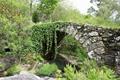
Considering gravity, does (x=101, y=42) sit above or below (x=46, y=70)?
above

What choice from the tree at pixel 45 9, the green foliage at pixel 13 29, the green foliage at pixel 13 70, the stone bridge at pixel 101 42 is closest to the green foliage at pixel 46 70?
the green foliage at pixel 13 70

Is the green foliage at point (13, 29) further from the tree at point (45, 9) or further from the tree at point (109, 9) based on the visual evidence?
the tree at point (109, 9)

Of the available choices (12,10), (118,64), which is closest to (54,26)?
(12,10)

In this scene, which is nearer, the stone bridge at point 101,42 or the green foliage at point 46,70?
the stone bridge at point 101,42

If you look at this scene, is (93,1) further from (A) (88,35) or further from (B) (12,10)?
(A) (88,35)

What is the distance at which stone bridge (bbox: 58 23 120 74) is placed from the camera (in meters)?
10.8

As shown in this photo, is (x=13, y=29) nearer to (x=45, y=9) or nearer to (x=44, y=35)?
(x=44, y=35)

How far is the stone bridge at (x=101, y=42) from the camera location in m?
10.8

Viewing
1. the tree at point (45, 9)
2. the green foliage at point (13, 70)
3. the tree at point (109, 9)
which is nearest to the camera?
the green foliage at point (13, 70)

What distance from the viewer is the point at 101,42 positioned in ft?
36.6

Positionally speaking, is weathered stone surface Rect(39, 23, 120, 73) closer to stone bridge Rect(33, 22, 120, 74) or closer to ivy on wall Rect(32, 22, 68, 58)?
stone bridge Rect(33, 22, 120, 74)

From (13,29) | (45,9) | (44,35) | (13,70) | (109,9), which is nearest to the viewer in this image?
(13,70)

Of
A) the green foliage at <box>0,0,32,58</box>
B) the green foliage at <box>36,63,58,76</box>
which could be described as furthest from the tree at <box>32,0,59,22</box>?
the green foliage at <box>36,63,58,76</box>

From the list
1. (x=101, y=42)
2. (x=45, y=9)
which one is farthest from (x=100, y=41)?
(x=45, y=9)
